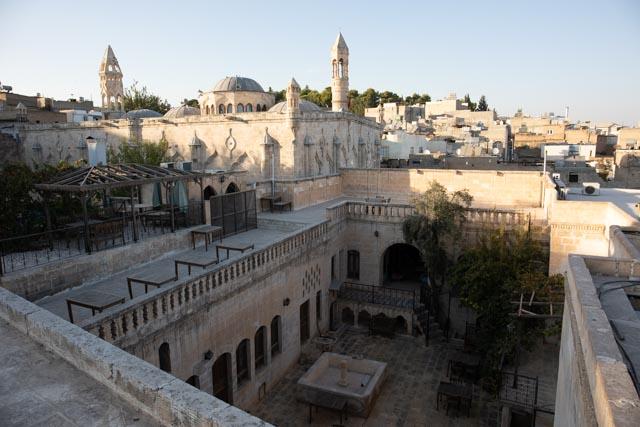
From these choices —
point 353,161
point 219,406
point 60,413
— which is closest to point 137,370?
point 60,413

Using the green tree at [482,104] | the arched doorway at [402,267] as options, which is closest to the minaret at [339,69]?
the arched doorway at [402,267]

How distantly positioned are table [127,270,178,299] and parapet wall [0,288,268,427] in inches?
144

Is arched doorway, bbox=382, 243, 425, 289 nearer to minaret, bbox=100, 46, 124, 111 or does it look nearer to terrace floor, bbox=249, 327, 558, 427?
terrace floor, bbox=249, 327, 558, 427

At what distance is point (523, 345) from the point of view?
592 inches

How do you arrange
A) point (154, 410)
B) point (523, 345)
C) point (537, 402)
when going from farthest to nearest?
1. point (523, 345)
2. point (537, 402)
3. point (154, 410)

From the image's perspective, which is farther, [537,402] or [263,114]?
[263,114]

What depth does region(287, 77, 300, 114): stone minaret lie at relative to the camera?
3022 cm

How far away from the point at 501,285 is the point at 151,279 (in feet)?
39.8

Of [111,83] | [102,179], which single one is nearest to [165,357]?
[102,179]

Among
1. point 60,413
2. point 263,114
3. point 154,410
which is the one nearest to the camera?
point 154,410

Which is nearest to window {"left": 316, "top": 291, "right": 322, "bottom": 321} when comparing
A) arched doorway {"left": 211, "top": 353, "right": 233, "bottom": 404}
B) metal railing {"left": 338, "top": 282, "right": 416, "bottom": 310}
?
metal railing {"left": 338, "top": 282, "right": 416, "bottom": 310}

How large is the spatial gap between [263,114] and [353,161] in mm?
9297

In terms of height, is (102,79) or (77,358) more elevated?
(102,79)

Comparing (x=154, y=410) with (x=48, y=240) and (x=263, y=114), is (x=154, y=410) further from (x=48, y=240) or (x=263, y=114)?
(x=263, y=114)
